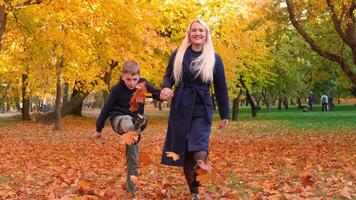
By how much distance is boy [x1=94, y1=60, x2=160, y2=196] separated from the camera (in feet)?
21.2

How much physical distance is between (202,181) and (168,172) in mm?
4410

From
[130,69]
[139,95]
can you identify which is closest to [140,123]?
[139,95]

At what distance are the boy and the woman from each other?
0.36 meters

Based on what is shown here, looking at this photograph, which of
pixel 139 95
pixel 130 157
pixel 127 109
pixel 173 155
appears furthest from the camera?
pixel 130 157

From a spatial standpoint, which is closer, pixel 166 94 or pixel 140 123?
pixel 166 94

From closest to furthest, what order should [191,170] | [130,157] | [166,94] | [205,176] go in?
[205,176] → [166,94] → [191,170] → [130,157]

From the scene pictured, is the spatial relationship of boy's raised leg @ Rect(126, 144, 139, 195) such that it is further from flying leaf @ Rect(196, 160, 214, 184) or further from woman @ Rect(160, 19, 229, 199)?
flying leaf @ Rect(196, 160, 214, 184)

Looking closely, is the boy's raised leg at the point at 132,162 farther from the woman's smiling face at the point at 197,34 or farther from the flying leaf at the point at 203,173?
the woman's smiling face at the point at 197,34

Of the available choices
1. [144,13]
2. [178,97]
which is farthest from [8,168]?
[144,13]

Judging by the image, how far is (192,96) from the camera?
6180mm

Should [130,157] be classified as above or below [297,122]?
above

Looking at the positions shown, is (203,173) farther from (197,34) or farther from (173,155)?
(197,34)

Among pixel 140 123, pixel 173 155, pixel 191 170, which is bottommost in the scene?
pixel 191 170

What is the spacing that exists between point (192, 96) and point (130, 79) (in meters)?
0.80
